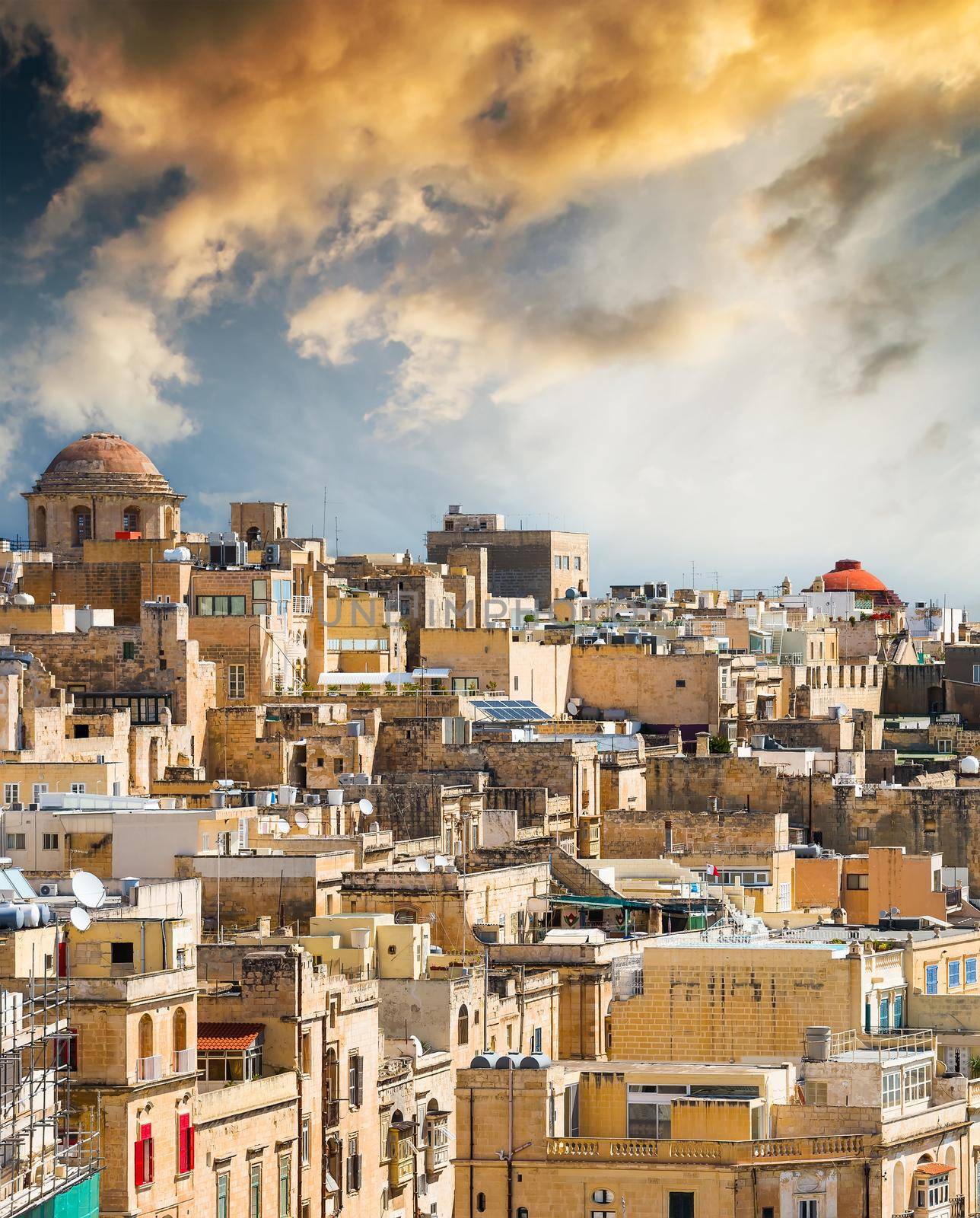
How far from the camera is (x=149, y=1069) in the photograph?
44125 mm

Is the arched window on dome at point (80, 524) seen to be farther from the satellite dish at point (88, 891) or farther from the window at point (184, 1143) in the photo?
the window at point (184, 1143)

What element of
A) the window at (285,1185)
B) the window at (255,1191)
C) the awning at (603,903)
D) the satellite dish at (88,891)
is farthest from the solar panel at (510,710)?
the window at (255,1191)

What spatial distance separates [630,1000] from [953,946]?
8.87m

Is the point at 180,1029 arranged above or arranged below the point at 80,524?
below

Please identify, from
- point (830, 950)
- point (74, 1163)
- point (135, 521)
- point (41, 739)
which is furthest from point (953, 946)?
point (135, 521)

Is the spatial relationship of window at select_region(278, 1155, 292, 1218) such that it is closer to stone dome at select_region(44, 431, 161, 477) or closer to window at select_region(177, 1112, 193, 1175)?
window at select_region(177, 1112, 193, 1175)

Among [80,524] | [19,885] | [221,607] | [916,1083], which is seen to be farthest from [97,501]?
[916,1083]

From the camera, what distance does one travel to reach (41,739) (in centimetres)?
7231

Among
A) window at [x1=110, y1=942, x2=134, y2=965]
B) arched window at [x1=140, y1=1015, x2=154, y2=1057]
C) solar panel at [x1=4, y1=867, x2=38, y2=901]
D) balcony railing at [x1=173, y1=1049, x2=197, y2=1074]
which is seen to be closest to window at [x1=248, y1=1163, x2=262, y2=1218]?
balcony railing at [x1=173, y1=1049, x2=197, y2=1074]

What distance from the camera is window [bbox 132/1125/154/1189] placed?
1715 inches

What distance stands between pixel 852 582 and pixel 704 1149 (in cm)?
11211

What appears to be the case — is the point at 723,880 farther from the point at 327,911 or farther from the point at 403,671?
the point at 403,671

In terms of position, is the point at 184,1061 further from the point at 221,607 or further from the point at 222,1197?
the point at 221,607

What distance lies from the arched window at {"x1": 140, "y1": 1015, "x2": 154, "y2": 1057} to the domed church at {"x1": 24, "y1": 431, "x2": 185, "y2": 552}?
50.3 m
